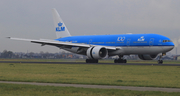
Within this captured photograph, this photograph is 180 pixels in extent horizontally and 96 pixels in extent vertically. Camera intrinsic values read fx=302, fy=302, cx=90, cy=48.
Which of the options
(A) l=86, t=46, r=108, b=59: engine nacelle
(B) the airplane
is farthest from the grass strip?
(B) the airplane

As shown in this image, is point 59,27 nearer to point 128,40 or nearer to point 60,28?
point 60,28

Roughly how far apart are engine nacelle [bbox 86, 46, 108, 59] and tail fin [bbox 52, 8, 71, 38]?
15389 millimetres

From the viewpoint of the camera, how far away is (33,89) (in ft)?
52.6

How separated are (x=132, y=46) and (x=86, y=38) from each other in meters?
10.8

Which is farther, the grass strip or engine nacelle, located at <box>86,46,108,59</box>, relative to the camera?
engine nacelle, located at <box>86,46,108,59</box>

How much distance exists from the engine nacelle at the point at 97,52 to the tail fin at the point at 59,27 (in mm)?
15389

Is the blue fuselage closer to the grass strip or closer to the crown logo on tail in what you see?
the crown logo on tail

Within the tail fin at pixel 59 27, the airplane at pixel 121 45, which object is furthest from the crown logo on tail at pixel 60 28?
the airplane at pixel 121 45

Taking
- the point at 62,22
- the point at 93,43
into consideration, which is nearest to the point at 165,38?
the point at 93,43

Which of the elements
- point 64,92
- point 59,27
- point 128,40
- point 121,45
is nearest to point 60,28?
point 59,27

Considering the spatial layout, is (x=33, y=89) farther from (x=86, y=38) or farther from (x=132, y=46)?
(x=86, y=38)

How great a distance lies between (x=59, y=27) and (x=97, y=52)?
1921 centimetres

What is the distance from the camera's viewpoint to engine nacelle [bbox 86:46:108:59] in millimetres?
45875

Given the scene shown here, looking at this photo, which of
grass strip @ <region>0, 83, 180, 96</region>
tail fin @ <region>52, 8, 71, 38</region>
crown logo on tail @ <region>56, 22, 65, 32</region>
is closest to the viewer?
grass strip @ <region>0, 83, 180, 96</region>
